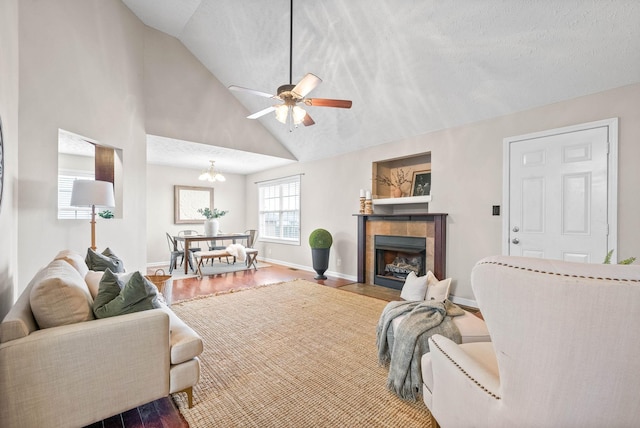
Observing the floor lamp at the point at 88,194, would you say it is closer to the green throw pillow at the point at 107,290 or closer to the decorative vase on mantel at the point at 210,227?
the green throw pillow at the point at 107,290

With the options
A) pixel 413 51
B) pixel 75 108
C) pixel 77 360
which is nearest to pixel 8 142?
pixel 75 108

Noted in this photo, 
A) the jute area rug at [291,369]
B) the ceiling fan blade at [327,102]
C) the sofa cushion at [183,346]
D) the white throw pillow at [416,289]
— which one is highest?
the ceiling fan blade at [327,102]

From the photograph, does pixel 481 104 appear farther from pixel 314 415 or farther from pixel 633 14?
pixel 314 415

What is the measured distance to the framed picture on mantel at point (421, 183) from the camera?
4.48 meters

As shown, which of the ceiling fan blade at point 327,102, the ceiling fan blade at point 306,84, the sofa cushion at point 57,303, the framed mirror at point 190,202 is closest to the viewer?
the sofa cushion at point 57,303

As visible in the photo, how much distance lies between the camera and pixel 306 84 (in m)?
2.56

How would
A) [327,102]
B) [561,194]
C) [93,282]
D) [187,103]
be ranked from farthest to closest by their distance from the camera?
[187,103], [561,194], [327,102], [93,282]

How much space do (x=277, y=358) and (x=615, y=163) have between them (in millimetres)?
3669

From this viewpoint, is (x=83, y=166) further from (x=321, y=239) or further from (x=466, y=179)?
(x=466, y=179)

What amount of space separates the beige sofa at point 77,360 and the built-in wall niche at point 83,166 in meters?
2.50

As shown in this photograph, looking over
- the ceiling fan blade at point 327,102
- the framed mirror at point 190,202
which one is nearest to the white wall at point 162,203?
the framed mirror at point 190,202

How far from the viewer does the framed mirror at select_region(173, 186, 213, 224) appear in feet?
23.4

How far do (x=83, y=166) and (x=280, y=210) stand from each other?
4.17 m

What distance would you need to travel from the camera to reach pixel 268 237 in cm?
745
